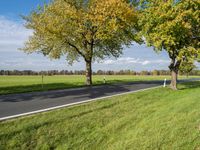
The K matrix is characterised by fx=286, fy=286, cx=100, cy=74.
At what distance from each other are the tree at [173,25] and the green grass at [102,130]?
9.27 meters

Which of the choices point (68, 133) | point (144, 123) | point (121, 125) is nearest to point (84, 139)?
point (68, 133)

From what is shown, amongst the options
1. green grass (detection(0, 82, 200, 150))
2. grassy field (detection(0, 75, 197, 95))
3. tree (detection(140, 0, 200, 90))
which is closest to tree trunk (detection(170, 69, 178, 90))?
tree (detection(140, 0, 200, 90))

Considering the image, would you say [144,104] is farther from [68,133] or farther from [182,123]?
[68,133]

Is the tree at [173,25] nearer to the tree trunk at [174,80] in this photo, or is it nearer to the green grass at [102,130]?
the tree trunk at [174,80]

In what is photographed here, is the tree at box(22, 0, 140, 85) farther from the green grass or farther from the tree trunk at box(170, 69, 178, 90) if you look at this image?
the green grass

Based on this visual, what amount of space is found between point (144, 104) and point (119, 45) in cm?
1747

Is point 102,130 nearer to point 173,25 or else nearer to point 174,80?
point 173,25

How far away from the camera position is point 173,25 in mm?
19781

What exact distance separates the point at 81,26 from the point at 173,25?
9612mm

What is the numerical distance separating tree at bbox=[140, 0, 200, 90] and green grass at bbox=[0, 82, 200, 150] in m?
9.27

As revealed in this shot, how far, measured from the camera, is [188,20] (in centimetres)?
2100

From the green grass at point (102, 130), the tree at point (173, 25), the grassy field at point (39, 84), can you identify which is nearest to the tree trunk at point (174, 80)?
the tree at point (173, 25)

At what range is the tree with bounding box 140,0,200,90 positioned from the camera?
800 inches

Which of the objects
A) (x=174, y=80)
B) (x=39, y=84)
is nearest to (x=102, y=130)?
(x=174, y=80)
